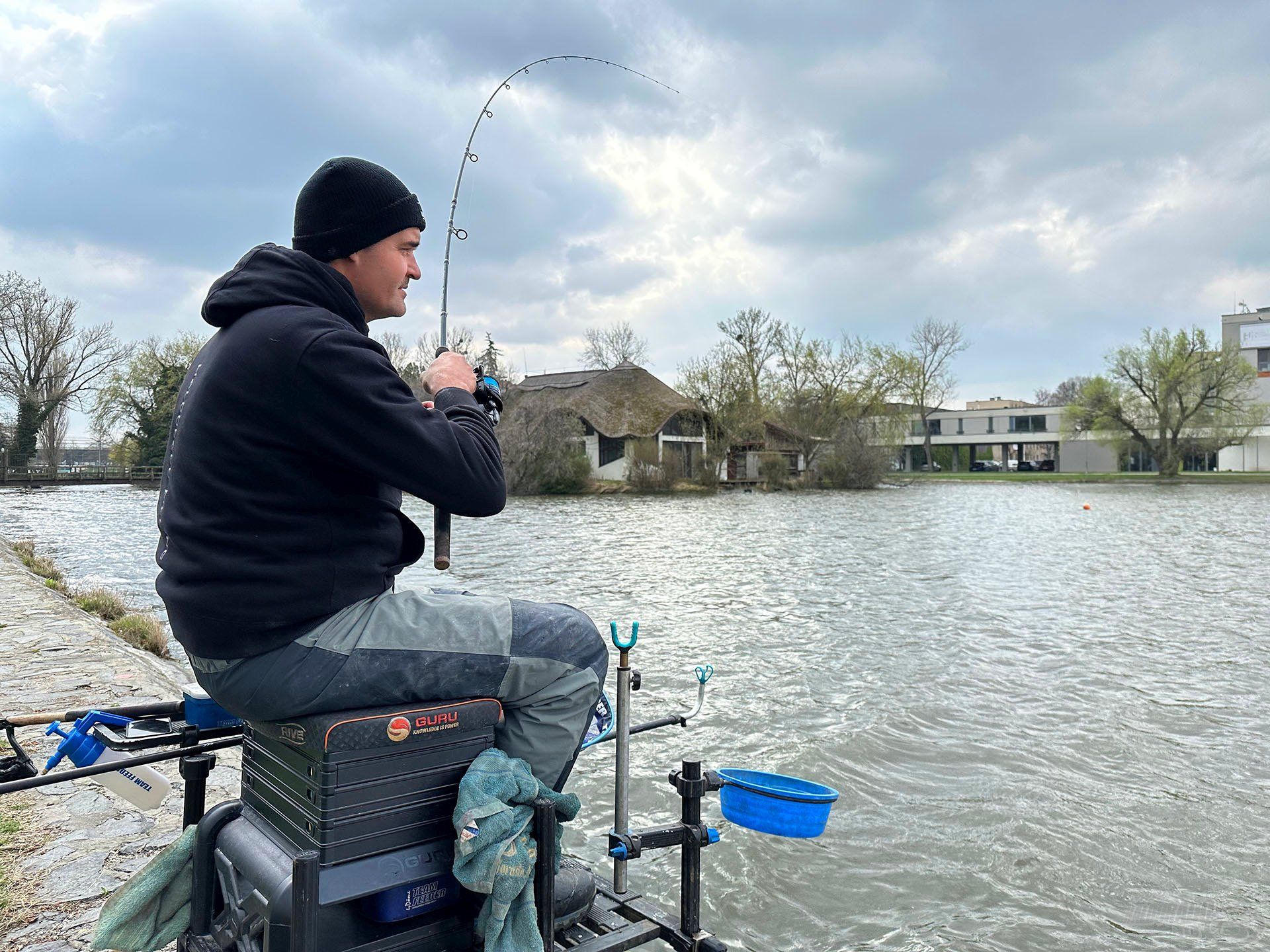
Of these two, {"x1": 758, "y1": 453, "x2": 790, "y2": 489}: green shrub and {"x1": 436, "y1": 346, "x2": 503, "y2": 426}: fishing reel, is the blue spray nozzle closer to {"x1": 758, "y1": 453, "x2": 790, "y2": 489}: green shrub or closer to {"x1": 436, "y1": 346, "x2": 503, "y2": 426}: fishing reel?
{"x1": 436, "y1": 346, "x2": 503, "y2": 426}: fishing reel

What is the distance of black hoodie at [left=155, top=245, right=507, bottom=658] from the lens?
1843mm

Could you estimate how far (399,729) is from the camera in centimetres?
190

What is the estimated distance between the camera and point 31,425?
4825 cm

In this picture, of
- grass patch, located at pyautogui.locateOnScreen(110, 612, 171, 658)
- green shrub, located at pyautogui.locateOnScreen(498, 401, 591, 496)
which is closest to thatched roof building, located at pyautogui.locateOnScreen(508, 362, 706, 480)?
green shrub, located at pyautogui.locateOnScreen(498, 401, 591, 496)

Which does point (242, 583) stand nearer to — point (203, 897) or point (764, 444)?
point (203, 897)

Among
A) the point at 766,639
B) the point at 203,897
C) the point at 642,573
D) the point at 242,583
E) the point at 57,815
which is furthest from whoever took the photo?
the point at 642,573

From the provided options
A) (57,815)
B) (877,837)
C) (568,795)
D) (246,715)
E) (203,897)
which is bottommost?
(877,837)

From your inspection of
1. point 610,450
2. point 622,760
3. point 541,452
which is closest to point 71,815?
point 622,760

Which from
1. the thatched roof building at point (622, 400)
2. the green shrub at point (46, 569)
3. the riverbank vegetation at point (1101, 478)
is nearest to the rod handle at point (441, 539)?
the green shrub at point (46, 569)

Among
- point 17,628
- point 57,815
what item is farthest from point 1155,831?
point 17,628

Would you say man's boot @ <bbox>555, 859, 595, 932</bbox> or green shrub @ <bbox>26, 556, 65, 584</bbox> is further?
green shrub @ <bbox>26, 556, 65, 584</bbox>

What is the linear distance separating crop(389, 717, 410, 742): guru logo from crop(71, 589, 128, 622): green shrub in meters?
8.39

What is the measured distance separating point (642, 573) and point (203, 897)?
39.9ft

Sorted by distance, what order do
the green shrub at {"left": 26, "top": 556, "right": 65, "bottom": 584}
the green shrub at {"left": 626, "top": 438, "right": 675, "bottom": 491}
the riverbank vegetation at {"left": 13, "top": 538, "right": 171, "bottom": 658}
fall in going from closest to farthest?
the riverbank vegetation at {"left": 13, "top": 538, "right": 171, "bottom": 658}
the green shrub at {"left": 26, "top": 556, "right": 65, "bottom": 584}
the green shrub at {"left": 626, "top": 438, "right": 675, "bottom": 491}
